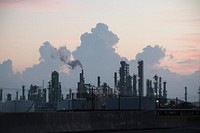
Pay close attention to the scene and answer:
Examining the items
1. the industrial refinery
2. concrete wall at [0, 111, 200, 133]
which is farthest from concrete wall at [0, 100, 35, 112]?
concrete wall at [0, 111, 200, 133]

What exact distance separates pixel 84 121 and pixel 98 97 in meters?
32.5

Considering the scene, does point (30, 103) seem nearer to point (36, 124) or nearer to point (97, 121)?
point (97, 121)

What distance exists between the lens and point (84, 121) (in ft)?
90.5

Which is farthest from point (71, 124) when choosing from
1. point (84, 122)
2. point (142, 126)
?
point (142, 126)

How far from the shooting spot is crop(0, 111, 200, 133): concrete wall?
2228 centimetres

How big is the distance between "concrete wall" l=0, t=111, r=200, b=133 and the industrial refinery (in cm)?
318

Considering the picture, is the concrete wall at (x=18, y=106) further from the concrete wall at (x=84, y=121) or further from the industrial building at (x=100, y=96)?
the concrete wall at (x=84, y=121)

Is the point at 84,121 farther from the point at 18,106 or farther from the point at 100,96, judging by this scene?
the point at 100,96

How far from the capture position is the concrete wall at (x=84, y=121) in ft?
73.1

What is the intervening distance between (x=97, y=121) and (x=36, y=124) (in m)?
6.00

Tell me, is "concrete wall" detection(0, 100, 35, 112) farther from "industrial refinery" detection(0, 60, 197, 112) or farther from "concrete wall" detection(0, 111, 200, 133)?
"concrete wall" detection(0, 111, 200, 133)

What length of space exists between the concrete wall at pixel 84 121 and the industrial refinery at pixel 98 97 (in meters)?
3.18

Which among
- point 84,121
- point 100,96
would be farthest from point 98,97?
point 84,121

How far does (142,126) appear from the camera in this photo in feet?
107
